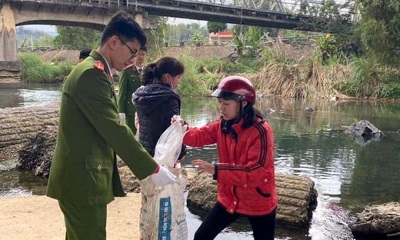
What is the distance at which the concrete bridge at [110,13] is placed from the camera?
26.0 metres

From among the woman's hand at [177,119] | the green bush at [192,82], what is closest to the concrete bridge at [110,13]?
the green bush at [192,82]

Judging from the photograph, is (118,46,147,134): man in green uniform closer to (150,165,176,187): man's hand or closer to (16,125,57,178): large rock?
(16,125,57,178): large rock

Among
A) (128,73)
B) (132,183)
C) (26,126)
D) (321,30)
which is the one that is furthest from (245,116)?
(321,30)

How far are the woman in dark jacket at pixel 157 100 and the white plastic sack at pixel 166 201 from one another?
1.00 ft

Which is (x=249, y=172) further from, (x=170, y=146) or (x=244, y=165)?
(x=170, y=146)

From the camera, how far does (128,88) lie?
5281mm

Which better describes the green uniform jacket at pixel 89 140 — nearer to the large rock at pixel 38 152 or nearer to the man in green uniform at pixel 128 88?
the man in green uniform at pixel 128 88

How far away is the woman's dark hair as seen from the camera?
3.59 meters

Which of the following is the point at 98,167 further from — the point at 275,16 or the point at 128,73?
the point at 275,16

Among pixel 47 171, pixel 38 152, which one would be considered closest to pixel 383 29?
pixel 38 152

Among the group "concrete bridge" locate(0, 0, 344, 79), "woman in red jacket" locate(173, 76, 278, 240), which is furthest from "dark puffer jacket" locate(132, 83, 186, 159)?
"concrete bridge" locate(0, 0, 344, 79)

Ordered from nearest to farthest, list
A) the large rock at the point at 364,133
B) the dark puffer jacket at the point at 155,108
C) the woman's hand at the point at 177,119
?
the woman's hand at the point at 177,119 → the dark puffer jacket at the point at 155,108 → the large rock at the point at 364,133

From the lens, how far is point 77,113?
2490 mm

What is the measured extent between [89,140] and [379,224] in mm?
3475
